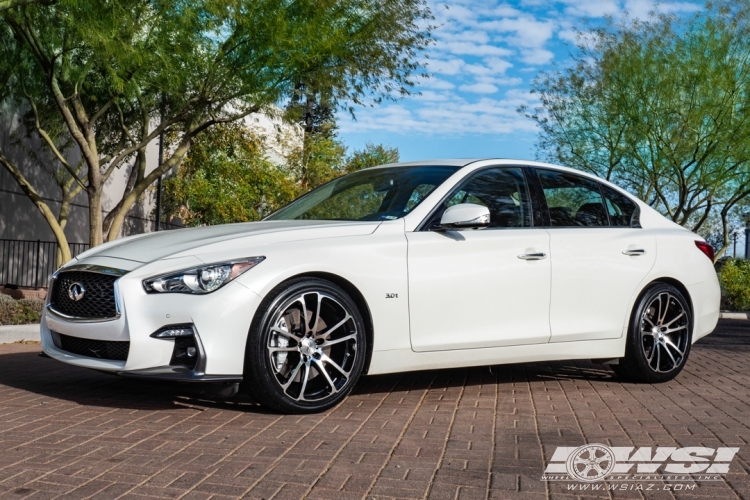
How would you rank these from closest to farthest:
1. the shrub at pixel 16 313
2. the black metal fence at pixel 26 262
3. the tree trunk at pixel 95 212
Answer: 1. the shrub at pixel 16 313
2. the tree trunk at pixel 95 212
3. the black metal fence at pixel 26 262

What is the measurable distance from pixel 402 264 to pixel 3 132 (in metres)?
16.0

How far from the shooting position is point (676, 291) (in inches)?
292

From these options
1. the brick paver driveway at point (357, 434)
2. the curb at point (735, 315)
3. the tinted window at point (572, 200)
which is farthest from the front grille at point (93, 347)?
the curb at point (735, 315)

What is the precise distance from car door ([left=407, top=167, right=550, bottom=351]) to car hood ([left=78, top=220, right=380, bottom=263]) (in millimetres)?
491

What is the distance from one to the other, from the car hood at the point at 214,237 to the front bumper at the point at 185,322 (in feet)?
1.01

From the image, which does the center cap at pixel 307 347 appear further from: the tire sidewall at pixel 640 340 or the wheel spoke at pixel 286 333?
the tire sidewall at pixel 640 340

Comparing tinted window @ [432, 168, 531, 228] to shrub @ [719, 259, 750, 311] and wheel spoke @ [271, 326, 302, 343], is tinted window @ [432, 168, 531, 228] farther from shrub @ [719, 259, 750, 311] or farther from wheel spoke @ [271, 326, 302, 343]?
shrub @ [719, 259, 750, 311]

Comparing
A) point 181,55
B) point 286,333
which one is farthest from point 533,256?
point 181,55

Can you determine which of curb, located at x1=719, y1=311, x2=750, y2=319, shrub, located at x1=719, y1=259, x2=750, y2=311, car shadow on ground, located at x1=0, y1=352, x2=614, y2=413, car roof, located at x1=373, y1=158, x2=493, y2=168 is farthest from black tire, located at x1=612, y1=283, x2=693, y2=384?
shrub, located at x1=719, y1=259, x2=750, y2=311

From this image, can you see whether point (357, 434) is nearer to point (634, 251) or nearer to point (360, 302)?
point (360, 302)

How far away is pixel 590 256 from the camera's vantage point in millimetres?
6805

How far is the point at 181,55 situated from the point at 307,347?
34.2 feet

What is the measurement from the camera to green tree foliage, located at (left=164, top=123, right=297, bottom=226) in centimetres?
2444

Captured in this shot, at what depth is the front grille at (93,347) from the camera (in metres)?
5.20
